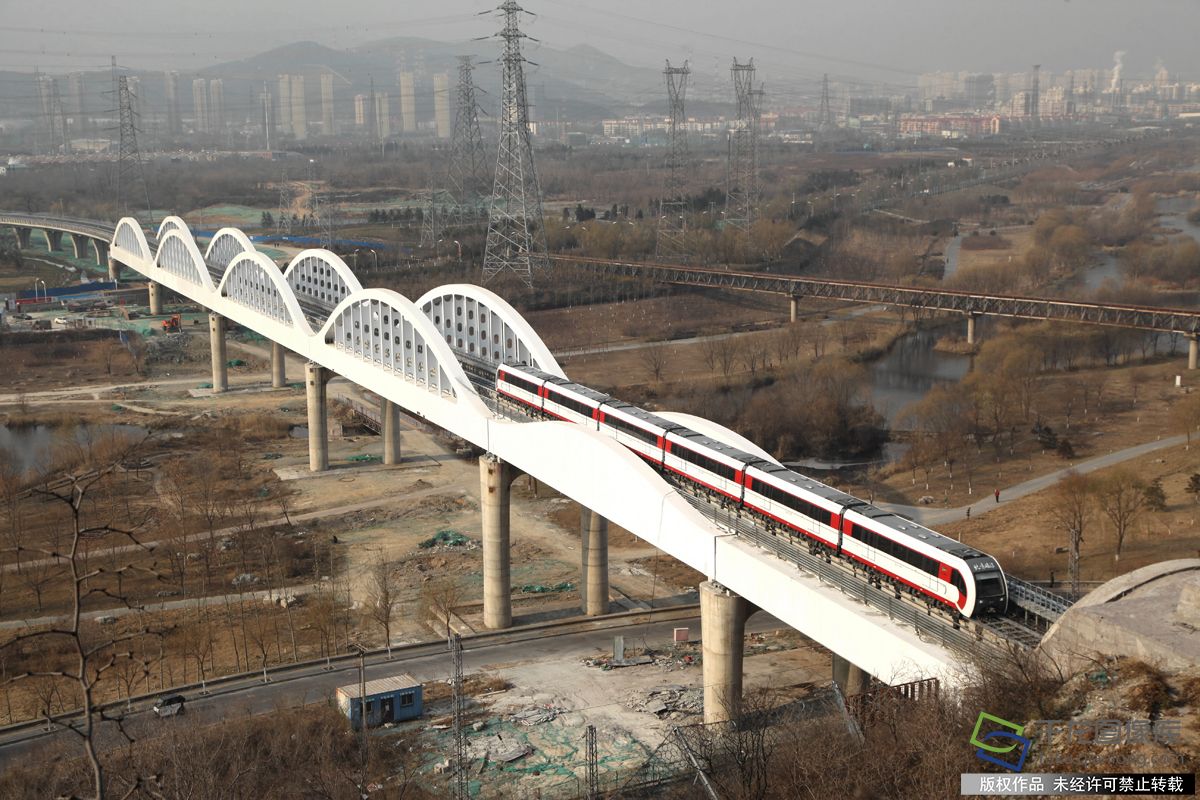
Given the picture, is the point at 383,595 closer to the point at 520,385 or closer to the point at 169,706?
the point at 169,706

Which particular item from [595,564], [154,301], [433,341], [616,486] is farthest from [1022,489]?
[154,301]

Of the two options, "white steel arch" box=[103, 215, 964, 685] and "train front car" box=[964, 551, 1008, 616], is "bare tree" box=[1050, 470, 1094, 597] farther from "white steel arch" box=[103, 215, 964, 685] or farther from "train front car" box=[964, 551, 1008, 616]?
"train front car" box=[964, 551, 1008, 616]

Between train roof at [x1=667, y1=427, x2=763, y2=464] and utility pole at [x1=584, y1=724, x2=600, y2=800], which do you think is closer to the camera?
utility pole at [x1=584, y1=724, x2=600, y2=800]

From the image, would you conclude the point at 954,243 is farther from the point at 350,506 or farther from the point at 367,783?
the point at 367,783

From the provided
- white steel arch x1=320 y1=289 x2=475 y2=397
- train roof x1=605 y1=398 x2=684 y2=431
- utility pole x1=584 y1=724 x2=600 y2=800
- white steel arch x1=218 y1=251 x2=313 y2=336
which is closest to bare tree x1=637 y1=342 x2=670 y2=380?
white steel arch x1=218 y1=251 x2=313 y2=336

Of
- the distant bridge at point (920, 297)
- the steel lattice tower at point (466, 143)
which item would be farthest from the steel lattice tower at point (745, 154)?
the steel lattice tower at point (466, 143)

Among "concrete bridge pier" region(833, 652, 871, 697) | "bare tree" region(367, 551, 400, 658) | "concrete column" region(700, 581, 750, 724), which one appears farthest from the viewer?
"bare tree" region(367, 551, 400, 658)

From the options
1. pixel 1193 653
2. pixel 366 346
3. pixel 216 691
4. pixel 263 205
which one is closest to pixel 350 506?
pixel 366 346

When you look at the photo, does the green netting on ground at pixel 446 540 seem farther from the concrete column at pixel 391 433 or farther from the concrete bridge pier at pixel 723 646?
the concrete bridge pier at pixel 723 646
